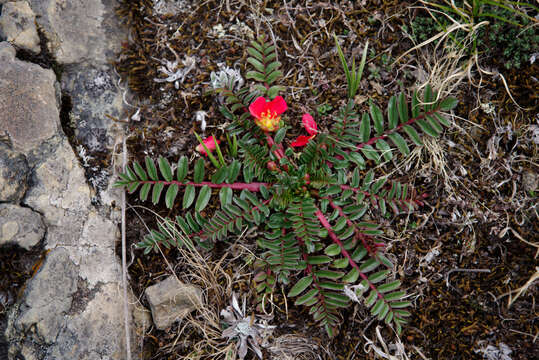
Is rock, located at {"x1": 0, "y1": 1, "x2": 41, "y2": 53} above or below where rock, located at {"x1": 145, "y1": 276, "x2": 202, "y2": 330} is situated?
above

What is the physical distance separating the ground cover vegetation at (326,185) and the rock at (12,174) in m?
0.72

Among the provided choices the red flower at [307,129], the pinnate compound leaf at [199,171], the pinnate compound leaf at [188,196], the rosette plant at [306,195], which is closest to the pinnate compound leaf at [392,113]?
the rosette plant at [306,195]

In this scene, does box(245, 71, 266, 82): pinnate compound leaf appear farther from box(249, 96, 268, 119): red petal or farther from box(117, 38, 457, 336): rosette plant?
box(249, 96, 268, 119): red petal

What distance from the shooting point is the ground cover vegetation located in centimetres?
287

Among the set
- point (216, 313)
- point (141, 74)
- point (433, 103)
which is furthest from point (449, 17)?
point (216, 313)

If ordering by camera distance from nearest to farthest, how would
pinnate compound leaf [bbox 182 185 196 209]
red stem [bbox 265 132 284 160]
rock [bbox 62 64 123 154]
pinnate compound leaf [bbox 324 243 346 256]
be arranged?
1. pinnate compound leaf [bbox 324 243 346 256]
2. pinnate compound leaf [bbox 182 185 196 209]
3. red stem [bbox 265 132 284 160]
4. rock [bbox 62 64 123 154]

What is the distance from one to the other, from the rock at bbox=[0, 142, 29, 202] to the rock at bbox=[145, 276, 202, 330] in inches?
45.9

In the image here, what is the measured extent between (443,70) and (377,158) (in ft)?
3.04

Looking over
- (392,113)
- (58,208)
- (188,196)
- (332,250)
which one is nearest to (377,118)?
(392,113)

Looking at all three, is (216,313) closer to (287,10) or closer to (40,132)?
(40,132)

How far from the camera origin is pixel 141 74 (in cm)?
330

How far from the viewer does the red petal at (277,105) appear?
9.78 ft

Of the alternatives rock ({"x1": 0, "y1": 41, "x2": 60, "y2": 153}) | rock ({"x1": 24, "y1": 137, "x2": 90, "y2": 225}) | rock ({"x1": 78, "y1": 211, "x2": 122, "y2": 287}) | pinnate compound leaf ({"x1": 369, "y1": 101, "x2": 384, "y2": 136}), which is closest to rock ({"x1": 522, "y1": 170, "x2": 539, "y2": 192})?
pinnate compound leaf ({"x1": 369, "y1": 101, "x2": 384, "y2": 136})

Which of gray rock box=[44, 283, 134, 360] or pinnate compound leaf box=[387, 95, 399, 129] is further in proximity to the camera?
pinnate compound leaf box=[387, 95, 399, 129]
